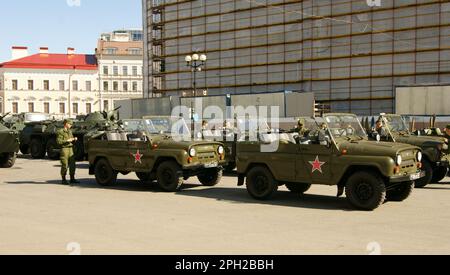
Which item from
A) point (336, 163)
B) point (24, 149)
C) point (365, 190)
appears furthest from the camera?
point (24, 149)

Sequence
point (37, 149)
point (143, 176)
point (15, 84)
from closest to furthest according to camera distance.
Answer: point (143, 176)
point (37, 149)
point (15, 84)

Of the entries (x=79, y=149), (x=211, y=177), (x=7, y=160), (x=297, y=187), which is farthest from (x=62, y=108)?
(x=297, y=187)

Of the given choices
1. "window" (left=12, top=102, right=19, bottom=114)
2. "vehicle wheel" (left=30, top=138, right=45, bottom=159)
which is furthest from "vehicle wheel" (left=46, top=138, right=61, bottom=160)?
"window" (left=12, top=102, right=19, bottom=114)

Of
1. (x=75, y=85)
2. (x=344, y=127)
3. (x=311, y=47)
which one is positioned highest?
(x=311, y=47)

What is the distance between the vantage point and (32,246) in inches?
294

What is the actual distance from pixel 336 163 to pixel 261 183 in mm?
1813

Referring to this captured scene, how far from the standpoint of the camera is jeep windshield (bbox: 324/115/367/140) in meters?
11.1

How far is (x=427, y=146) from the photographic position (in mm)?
14180

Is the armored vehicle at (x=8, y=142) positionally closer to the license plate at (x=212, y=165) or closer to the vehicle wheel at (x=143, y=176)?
the vehicle wheel at (x=143, y=176)

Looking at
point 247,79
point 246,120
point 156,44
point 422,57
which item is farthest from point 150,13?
point 246,120

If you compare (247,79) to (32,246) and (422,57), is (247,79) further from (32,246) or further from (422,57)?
(32,246)

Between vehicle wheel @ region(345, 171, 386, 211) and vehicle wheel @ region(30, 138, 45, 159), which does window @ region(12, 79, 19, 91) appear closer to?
vehicle wheel @ region(30, 138, 45, 159)

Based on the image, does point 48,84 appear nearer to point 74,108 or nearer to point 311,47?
point 74,108

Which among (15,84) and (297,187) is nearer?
(297,187)
